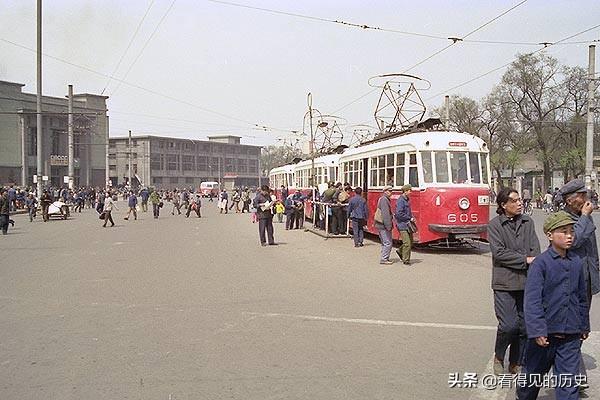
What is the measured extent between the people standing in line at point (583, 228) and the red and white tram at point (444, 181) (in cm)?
970

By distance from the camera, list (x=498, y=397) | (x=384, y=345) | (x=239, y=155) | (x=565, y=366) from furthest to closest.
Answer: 1. (x=239, y=155)
2. (x=384, y=345)
3. (x=498, y=397)
4. (x=565, y=366)

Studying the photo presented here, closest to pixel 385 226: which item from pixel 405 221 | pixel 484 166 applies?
pixel 405 221

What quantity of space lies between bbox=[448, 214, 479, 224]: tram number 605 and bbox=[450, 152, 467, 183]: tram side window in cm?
90

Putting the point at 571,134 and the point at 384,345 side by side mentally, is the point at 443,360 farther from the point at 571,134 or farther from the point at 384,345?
the point at 571,134

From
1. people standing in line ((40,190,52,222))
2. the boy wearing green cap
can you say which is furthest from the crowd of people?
people standing in line ((40,190,52,222))

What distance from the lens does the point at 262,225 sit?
726 inches

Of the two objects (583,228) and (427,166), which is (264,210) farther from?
(583,228)

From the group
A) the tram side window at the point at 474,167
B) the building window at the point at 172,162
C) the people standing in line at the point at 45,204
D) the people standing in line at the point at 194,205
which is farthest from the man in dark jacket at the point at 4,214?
the building window at the point at 172,162

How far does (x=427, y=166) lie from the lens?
15758 millimetres

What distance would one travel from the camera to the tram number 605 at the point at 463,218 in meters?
15.3

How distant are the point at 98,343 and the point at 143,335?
544 millimetres

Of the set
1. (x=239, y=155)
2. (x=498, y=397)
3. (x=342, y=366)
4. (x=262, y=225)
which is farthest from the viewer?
(x=239, y=155)

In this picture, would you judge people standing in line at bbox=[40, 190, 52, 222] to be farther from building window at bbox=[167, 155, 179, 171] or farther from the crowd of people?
building window at bbox=[167, 155, 179, 171]

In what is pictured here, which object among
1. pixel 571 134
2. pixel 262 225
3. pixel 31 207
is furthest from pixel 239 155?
pixel 262 225
